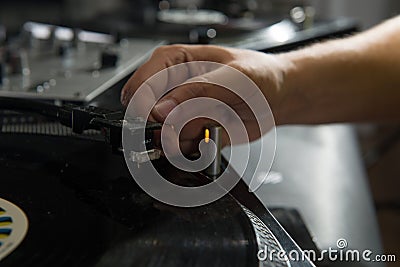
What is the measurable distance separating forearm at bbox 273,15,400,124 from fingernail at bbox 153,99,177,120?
239 millimetres

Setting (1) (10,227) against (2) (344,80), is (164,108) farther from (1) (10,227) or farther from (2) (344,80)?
(2) (344,80)

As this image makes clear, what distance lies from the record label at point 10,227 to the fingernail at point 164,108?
0.16 meters

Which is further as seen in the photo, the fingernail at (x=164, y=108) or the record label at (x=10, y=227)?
the fingernail at (x=164, y=108)

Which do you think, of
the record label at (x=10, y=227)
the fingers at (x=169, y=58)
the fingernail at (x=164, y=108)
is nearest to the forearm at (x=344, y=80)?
the fingers at (x=169, y=58)

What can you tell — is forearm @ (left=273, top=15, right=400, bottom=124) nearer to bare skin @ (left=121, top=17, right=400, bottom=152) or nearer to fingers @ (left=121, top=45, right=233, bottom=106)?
bare skin @ (left=121, top=17, right=400, bottom=152)

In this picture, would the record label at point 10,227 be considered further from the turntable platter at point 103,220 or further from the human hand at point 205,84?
the human hand at point 205,84

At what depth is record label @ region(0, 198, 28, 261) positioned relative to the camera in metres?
0.38

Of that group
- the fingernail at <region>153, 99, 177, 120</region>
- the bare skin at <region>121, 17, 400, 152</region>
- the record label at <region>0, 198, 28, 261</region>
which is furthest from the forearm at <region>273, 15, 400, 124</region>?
the record label at <region>0, 198, 28, 261</region>

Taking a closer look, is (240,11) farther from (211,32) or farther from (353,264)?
(353,264)

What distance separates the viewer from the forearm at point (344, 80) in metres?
0.81

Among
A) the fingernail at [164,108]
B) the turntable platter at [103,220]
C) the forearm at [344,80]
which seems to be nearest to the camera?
the turntable platter at [103,220]

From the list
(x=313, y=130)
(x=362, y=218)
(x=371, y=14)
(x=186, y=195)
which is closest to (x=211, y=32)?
(x=313, y=130)

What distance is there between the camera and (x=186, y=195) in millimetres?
473

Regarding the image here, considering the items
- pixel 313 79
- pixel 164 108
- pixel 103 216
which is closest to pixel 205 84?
pixel 164 108
